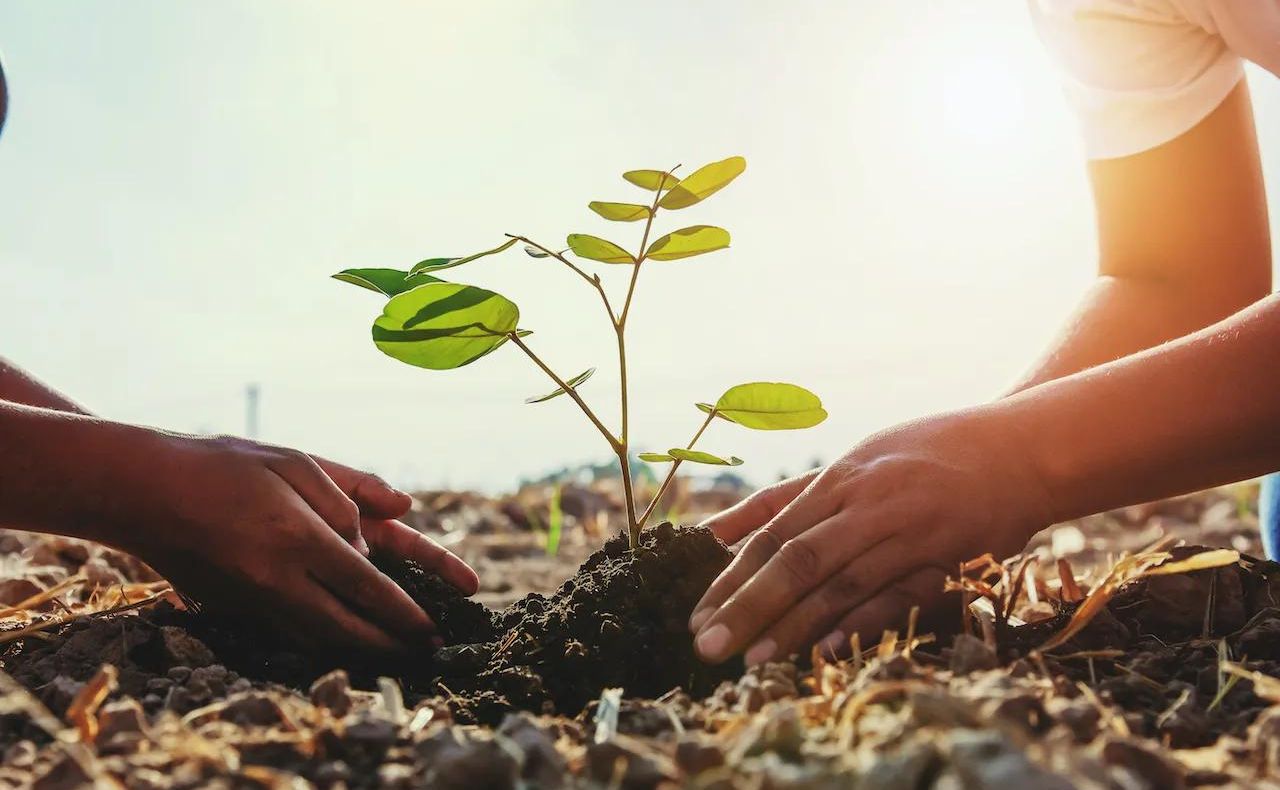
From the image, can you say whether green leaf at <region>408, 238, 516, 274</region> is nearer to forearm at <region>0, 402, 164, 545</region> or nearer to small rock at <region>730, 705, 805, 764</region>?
forearm at <region>0, 402, 164, 545</region>

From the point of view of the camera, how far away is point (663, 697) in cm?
107

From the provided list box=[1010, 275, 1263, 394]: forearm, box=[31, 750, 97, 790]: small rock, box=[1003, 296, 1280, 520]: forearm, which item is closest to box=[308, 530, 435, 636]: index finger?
box=[31, 750, 97, 790]: small rock

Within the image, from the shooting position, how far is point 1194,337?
4.10ft

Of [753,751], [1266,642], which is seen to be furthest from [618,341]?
[1266,642]

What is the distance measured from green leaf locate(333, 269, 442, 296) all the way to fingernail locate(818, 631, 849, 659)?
707 mm

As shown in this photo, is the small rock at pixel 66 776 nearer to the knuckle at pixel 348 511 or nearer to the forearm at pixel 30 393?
the knuckle at pixel 348 511

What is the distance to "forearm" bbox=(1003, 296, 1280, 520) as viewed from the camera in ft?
3.93

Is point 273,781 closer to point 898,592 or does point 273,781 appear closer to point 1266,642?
point 898,592

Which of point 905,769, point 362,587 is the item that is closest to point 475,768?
point 905,769

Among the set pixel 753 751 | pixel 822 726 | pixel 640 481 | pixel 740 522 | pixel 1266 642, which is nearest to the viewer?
pixel 753 751

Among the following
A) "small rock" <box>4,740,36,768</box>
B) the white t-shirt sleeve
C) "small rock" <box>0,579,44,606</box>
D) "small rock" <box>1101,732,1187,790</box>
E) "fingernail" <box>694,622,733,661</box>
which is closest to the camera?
"small rock" <box>1101,732,1187,790</box>

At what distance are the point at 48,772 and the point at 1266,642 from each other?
1256 millimetres

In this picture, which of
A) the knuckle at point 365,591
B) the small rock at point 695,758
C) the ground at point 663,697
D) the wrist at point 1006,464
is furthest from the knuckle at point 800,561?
the knuckle at point 365,591

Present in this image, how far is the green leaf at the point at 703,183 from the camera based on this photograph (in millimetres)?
1266
